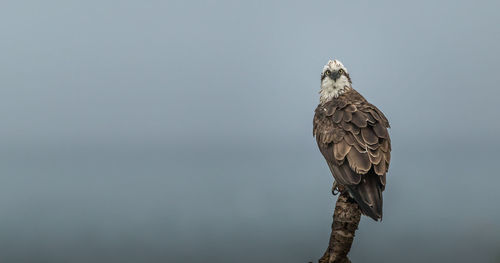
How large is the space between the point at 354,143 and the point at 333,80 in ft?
8.58

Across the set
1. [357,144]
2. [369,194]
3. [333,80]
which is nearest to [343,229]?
[369,194]

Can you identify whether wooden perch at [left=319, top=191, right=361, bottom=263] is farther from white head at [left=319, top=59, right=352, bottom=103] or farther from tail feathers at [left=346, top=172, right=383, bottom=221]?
white head at [left=319, top=59, right=352, bottom=103]

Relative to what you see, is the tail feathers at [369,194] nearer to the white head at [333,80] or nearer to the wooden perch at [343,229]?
the wooden perch at [343,229]

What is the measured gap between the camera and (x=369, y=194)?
345 inches

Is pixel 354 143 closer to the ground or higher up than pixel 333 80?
closer to the ground

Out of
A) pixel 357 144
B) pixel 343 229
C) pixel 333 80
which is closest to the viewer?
pixel 343 229

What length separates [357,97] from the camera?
446 inches

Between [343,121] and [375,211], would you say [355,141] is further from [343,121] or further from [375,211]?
[375,211]

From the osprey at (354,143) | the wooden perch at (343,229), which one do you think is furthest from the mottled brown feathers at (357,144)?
the wooden perch at (343,229)

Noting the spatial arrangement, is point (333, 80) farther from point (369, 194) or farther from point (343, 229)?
point (343, 229)

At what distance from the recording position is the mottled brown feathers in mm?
8859

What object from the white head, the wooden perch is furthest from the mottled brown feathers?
the white head

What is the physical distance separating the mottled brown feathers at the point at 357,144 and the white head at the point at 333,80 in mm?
582

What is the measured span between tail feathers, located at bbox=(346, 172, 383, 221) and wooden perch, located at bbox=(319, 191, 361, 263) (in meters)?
0.32
